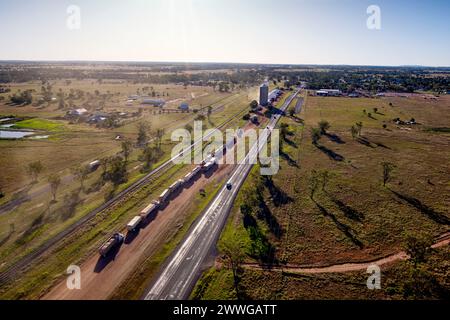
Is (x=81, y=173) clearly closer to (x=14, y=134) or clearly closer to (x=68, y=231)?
(x=68, y=231)

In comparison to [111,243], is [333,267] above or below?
below

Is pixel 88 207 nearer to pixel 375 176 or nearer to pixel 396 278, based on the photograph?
pixel 396 278

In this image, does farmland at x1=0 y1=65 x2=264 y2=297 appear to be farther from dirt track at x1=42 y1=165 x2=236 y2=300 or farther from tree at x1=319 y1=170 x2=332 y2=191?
tree at x1=319 y1=170 x2=332 y2=191

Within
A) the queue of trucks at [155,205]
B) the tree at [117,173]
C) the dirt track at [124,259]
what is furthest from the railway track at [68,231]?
the queue of trucks at [155,205]

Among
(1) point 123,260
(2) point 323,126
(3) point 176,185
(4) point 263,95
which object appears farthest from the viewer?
(4) point 263,95

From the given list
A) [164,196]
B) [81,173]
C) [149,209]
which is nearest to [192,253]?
[149,209]
